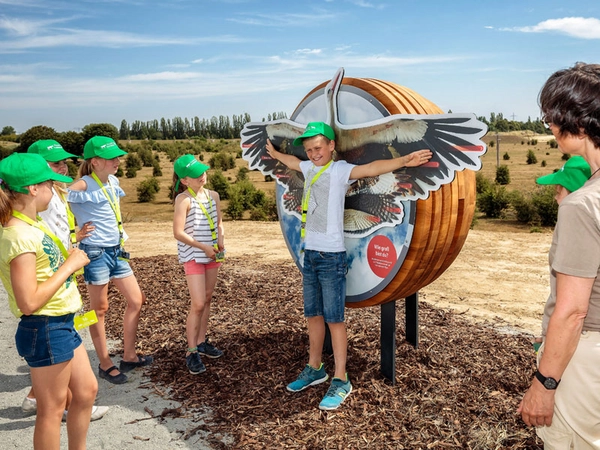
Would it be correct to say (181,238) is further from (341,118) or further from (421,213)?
(421,213)

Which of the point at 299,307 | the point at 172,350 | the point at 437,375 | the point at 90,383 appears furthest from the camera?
the point at 299,307

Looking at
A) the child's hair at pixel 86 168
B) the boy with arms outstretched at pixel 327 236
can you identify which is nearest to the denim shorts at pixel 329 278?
the boy with arms outstretched at pixel 327 236

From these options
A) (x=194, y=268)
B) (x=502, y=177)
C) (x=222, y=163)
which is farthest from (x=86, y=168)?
(x=222, y=163)

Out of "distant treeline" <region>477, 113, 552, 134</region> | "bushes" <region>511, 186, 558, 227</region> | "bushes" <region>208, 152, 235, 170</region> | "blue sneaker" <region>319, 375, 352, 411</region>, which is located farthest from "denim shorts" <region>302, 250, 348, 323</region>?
"distant treeline" <region>477, 113, 552, 134</region>

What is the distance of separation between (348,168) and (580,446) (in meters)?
2.40

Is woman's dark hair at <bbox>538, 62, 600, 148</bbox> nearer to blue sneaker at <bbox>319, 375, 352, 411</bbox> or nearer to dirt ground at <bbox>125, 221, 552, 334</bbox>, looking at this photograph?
blue sneaker at <bbox>319, 375, 352, 411</bbox>

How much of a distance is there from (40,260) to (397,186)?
2.40 m

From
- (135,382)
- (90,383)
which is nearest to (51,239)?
(90,383)

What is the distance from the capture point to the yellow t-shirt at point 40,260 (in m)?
2.75

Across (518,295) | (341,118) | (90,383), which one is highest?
(341,118)

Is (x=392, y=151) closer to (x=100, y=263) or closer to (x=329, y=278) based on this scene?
(x=329, y=278)

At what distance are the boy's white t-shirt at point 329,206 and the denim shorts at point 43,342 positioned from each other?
73.7 inches

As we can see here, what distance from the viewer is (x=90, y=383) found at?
3150 mm

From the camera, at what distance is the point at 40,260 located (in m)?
A: 2.89
